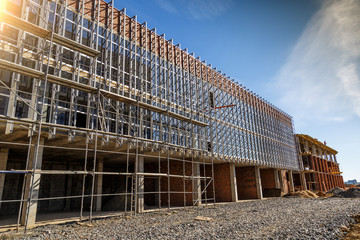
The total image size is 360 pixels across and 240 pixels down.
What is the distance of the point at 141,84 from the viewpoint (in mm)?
17438

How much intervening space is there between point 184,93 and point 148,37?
18.6ft

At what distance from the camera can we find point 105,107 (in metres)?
15.6

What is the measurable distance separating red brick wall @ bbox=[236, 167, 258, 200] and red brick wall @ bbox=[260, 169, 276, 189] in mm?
6724

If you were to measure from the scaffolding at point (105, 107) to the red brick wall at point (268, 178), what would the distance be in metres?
6.02

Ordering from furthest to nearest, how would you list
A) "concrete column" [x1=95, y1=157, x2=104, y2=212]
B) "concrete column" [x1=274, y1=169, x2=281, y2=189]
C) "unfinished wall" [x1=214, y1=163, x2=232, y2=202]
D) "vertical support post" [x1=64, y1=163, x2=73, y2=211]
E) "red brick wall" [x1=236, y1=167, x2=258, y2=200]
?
"concrete column" [x1=274, y1=169, x2=281, y2=189], "red brick wall" [x1=236, y1=167, x2=258, y2=200], "unfinished wall" [x1=214, y1=163, x2=232, y2=202], "vertical support post" [x1=64, y1=163, x2=73, y2=211], "concrete column" [x1=95, y1=157, x2=104, y2=212]

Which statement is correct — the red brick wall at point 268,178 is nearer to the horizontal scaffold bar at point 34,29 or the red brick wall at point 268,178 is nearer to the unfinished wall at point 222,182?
the unfinished wall at point 222,182

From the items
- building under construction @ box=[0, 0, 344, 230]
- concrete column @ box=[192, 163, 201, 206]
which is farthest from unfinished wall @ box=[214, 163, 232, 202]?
concrete column @ box=[192, 163, 201, 206]

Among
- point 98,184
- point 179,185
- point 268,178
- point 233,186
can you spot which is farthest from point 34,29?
point 268,178

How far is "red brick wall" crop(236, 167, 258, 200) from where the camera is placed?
1150 inches

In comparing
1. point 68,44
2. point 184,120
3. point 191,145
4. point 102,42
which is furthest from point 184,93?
point 68,44

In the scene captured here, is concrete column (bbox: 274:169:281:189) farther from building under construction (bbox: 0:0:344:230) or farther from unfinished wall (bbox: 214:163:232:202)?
unfinished wall (bbox: 214:163:232:202)

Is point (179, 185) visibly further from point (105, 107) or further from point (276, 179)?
point (276, 179)

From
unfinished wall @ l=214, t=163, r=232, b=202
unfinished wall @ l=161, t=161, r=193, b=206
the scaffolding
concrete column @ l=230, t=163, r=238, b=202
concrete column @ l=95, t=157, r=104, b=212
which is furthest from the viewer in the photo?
unfinished wall @ l=214, t=163, r=232, b=202

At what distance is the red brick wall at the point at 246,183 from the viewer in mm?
29203
